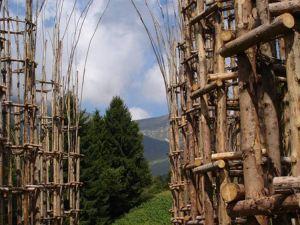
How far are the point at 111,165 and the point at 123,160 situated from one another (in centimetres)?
62

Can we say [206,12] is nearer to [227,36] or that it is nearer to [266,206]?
[227,36]

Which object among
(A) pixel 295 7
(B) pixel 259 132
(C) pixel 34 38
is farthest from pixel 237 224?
(C) pixel 34 38

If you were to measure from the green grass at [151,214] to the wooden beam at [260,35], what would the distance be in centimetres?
1780

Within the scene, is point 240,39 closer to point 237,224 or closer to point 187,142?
point 237,224

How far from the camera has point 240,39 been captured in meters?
→ 4.76

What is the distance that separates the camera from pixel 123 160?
82.4 feet

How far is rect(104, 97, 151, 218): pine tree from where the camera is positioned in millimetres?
23727

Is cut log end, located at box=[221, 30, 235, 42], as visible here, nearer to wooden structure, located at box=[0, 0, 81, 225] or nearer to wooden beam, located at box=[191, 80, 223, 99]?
wooden beam, located at box=[191, 80, 223, 99]

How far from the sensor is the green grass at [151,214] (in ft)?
74.3

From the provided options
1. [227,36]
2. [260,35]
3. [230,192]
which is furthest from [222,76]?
[230,192]

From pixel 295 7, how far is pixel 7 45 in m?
7.15

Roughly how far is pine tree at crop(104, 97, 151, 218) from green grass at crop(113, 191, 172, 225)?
2.30 ft

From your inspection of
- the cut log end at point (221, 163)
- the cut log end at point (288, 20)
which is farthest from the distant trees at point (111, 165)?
the cut log end at point (288, 20)

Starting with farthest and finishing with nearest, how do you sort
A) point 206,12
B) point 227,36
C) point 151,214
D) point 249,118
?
point 151,214 < point 206,12 < point 227,36 < point 249,118
